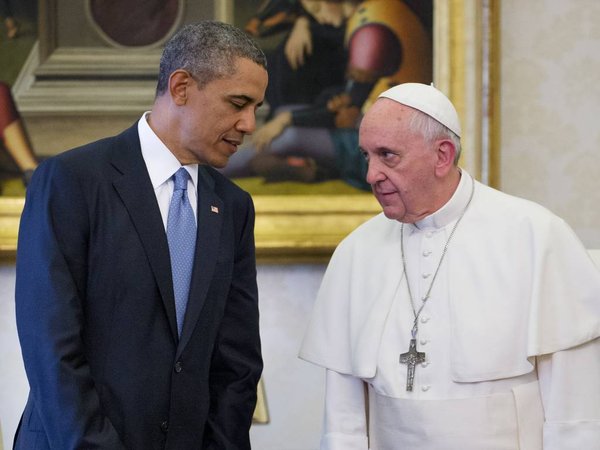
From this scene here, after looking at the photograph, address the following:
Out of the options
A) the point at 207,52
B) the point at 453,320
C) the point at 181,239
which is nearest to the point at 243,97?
the point at 207,52

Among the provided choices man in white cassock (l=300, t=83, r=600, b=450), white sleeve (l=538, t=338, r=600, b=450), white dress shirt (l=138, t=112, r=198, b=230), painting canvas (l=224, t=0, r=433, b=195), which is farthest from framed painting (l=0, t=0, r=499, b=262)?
white sleeve (l=538, t=338, r=600, b=450)

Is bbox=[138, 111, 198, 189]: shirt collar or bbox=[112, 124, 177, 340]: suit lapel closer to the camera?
bbox=[112, 124, 177, 340]: suit lapel

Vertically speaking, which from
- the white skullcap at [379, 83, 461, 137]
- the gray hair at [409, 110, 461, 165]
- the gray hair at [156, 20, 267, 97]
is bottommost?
the gray hair at [409, 110, 461, 165]

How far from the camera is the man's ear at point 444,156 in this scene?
2.49 m

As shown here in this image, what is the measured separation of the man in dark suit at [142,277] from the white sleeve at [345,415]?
225 mm

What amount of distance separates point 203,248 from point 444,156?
678 mm

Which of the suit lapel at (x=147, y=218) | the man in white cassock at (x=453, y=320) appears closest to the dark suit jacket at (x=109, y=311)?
the suit lapel at (x=147, y=218)

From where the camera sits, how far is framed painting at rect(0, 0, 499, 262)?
3516 millimetres

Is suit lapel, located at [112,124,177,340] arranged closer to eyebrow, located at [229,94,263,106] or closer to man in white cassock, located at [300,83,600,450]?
eyebrow, located at [229,94,263,106]

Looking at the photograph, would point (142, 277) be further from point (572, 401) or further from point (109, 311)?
point (572, 401)

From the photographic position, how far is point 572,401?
2.33 m

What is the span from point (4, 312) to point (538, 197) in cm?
209

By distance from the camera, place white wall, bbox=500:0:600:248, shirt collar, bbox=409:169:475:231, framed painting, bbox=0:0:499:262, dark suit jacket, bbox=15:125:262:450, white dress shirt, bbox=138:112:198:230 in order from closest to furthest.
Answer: dark suit jacket, bbox=15:125:262:450
white dress shirt, bbox=138:112:198:230
shirt collar, bbox=409:169:475:231
framed painting, bbox=0:0:499:262
white wall, bbox=500:0:600:248

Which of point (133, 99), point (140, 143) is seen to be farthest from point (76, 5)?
point (140, 143)
